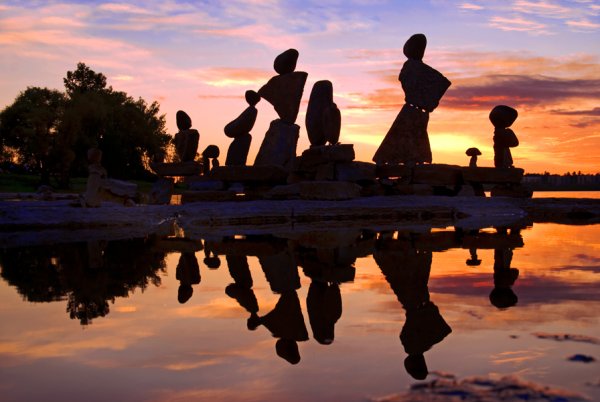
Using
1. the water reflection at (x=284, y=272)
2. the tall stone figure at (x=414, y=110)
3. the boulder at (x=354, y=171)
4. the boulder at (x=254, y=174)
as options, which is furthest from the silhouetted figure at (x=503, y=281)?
the tall stone figure at (x=414, y=110)

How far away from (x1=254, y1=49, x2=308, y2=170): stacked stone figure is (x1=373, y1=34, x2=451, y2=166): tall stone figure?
2.44 metres

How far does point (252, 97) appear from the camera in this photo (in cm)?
2042

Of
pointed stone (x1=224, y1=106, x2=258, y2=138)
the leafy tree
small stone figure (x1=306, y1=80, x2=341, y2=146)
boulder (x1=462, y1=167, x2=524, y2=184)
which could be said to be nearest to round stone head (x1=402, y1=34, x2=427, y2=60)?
small stone figure (x1=306, y1=80, x2=341, y2=146)

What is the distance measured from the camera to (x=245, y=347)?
4406 mm

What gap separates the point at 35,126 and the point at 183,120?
3004cm

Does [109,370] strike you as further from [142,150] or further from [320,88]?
[142,150]

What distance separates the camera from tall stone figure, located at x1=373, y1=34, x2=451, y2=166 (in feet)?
64.1

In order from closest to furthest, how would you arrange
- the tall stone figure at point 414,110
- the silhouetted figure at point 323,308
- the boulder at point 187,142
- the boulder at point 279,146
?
the silhouetted figure at point 323,308
the tall stone figure at point 414,110
the boulder at point 279,146
the boulder at point 187,142

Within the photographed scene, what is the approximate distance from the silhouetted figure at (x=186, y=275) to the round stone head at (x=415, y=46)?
11.8 metres

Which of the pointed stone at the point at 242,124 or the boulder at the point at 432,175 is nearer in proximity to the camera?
the boulder at the point at 432,175

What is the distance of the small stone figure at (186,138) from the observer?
22.0m

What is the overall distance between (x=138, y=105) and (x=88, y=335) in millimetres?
62579

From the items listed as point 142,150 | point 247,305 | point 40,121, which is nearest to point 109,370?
point 247,305

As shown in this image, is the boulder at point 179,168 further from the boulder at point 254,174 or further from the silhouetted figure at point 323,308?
the silhouetted figure at point 323,308
